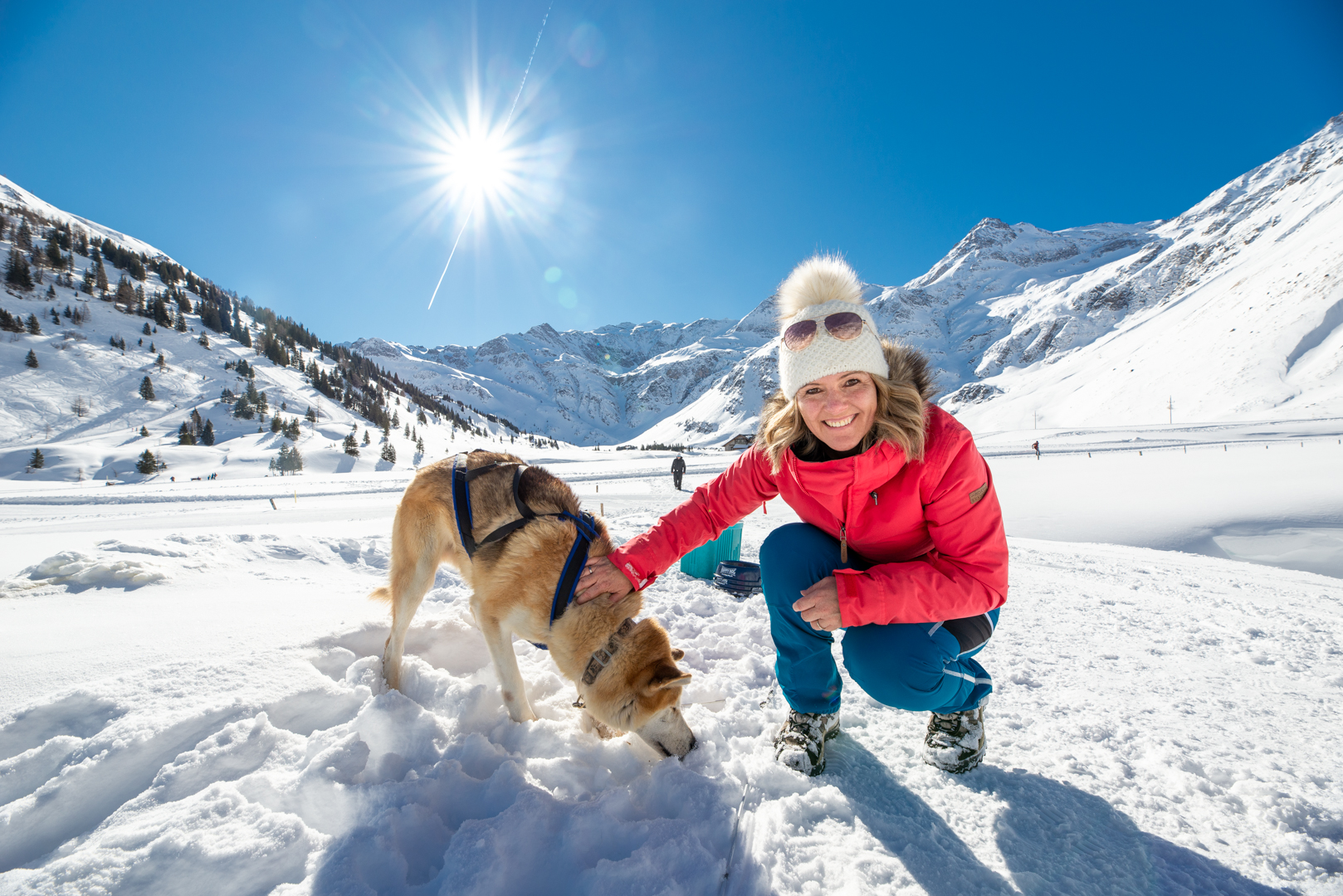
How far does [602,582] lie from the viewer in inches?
99.9

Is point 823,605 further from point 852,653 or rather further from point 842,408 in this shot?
point 842,408

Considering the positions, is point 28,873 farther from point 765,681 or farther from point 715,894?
point 765,681

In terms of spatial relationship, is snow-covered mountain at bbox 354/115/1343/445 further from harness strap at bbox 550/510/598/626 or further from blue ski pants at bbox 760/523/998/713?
harness strap at bbox 550/510/598/626

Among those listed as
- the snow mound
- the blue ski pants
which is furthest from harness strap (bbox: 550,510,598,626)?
the snow mound

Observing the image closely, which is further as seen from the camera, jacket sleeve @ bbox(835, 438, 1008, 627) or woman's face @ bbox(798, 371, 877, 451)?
woman's face @ bbox(798, 371, 877, 451)

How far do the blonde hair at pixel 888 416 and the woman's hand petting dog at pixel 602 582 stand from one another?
0.98m

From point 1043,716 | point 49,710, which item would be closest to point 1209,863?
point 1043,716

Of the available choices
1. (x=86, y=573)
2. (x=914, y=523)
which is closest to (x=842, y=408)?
(x=914, y=523)

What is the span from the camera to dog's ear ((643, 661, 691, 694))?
2.26 metres

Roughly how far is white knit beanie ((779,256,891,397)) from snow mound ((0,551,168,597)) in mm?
5653

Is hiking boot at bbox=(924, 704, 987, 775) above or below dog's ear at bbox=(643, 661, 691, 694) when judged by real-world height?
below

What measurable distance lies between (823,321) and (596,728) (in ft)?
7.85

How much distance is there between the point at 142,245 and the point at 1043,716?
19510 cm

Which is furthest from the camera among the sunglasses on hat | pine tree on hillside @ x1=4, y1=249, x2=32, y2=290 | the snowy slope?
pine tree on hillside @ x1=4, y1=249, x2=32, y2=290
